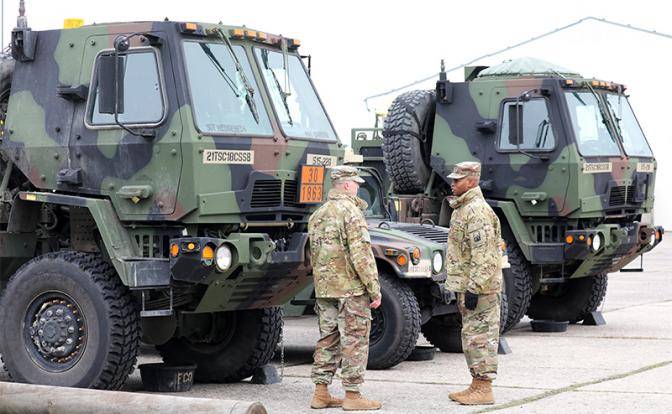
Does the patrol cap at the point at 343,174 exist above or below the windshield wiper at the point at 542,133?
below

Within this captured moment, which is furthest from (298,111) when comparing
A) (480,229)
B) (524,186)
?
(524,186)

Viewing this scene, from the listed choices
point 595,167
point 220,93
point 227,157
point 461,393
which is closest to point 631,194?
point 595,167

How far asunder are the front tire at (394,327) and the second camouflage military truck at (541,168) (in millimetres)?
2810

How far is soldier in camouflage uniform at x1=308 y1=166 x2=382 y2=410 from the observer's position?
993 centimetres

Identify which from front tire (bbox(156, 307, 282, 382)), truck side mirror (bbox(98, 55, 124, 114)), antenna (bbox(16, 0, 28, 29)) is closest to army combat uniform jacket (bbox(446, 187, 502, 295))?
front tire (bbox(156, 307, 282, 382))

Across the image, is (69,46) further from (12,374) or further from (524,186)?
(524,186)

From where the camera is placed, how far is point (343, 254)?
1000 centimetres

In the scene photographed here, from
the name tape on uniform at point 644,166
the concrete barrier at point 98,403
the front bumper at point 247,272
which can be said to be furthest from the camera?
the name tape on uniform at point 644,166

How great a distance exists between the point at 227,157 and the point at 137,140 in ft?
2.12

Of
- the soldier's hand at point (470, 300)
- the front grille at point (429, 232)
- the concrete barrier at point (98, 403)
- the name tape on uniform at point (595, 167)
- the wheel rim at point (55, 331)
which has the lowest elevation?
the concrete barrier at point (98, 403)

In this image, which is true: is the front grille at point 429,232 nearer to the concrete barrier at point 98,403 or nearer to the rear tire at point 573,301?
the rear tire at point 573,301

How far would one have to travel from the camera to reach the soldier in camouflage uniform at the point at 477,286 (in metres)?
10.3

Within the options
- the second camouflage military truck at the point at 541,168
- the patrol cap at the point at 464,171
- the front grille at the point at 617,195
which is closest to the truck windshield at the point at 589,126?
the second camouflage military truck at the point at 541,168

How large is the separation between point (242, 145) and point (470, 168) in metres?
1.67
